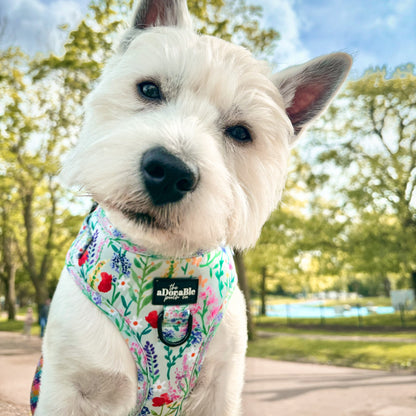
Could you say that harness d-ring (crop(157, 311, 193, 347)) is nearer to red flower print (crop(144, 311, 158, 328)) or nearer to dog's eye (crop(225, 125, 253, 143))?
red flower print (crop(144, 311, 158, 328))

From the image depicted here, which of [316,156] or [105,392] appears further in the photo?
[316,156]

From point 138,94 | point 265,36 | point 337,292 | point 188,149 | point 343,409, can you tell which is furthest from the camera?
point 337,292

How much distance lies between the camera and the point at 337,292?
7444cm

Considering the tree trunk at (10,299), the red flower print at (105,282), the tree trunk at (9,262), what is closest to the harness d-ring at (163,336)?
the red flower print at (105,282)

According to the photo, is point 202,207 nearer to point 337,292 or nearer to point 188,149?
point 188,149

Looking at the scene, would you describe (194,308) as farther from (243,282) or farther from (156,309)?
(243,282)

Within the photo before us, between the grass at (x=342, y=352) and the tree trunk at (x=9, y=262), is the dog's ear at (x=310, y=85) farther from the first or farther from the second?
the tree trunk at (x=9, y=262)

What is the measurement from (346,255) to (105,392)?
2190 centimetres

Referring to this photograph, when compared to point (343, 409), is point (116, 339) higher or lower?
higher

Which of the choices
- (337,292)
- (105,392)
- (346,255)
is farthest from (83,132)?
(337,292)

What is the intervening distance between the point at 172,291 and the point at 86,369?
59 cm

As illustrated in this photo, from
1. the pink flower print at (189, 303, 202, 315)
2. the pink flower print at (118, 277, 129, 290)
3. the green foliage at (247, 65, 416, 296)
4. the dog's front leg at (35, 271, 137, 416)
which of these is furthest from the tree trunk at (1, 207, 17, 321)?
the pink flower print at (189, 303, 202, 315)

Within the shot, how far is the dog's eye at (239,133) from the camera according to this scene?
237cm

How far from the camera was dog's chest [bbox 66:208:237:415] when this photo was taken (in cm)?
221
